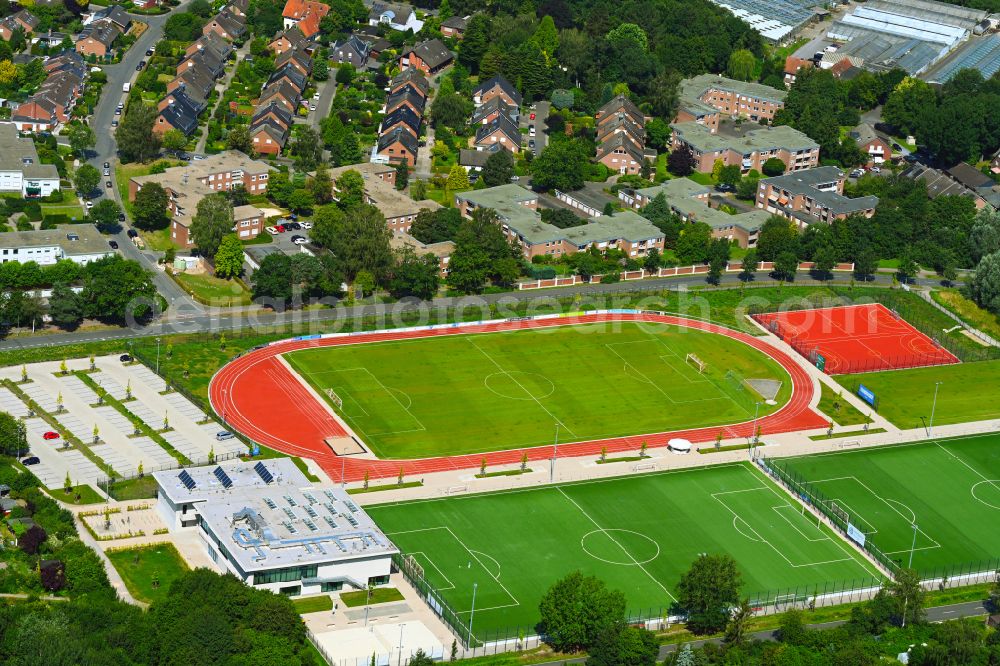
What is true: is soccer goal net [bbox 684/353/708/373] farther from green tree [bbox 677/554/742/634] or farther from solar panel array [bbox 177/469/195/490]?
solar panel array [bbox 177/469/195/490]

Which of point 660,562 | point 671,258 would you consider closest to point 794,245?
point 671,258

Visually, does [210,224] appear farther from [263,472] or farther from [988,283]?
[988,283]

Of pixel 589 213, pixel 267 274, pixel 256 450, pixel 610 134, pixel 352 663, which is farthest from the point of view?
pixel 610 134

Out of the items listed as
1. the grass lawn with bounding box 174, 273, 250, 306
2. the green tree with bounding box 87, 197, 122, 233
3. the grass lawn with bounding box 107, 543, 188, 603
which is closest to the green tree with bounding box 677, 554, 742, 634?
the grass lawn with bounding box 107, 543, 188, 603


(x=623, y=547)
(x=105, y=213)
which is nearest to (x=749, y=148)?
(x=105, y=213)

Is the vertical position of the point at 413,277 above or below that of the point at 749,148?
below

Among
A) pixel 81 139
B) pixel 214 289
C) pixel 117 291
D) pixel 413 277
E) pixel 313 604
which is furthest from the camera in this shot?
pixel 81 139

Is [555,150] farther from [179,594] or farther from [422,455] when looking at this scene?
[179,594]
